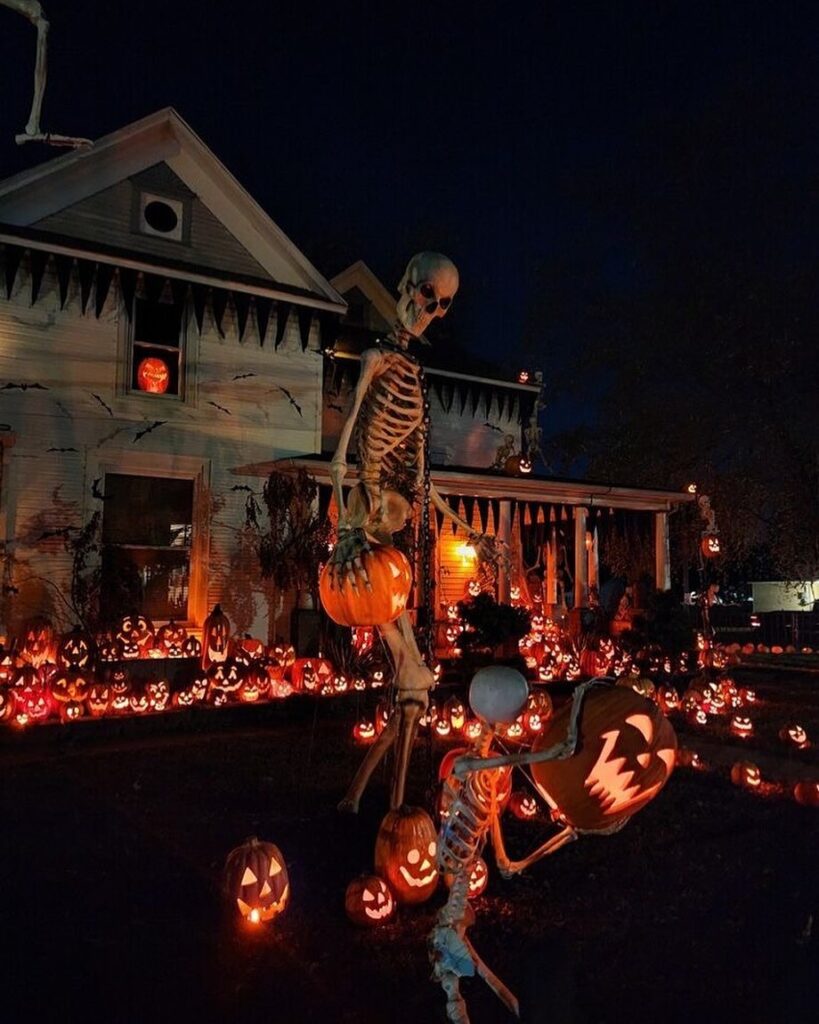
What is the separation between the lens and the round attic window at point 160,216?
42.5ft

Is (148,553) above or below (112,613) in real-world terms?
above

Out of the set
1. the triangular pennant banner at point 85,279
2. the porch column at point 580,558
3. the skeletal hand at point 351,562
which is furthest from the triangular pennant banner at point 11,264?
the porch column at point 580,558

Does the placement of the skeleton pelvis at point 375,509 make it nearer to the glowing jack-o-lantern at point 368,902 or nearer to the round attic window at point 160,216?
the glowing jack-o-lantern at point 368,902

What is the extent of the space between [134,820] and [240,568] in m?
7.39

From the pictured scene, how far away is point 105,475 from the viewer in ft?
39.7

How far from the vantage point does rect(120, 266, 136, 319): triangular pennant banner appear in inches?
479

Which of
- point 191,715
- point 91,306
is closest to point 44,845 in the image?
point 191,715

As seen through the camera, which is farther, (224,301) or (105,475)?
(224,301)

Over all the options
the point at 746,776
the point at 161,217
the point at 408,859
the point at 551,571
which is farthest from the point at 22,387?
the point at 551,571

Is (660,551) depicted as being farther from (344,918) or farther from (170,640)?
(344,918)

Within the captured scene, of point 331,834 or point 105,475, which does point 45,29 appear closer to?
point 331,834

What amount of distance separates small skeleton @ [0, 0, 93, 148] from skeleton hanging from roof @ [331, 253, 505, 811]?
6.52 ft

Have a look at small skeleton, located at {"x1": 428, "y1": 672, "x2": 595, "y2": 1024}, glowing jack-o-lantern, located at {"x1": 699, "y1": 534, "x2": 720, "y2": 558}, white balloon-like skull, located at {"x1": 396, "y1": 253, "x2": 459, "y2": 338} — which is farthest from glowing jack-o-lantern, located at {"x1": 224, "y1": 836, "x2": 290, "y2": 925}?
glowing jack-o-lantern, located at {"x1": 699, "y1": 534, "x2": 720, "y2": 558}

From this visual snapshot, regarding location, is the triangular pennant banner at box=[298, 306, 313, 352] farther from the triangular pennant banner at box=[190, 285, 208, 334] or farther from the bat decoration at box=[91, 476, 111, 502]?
the bat decoration at box=[91, 476, 111, 502]
